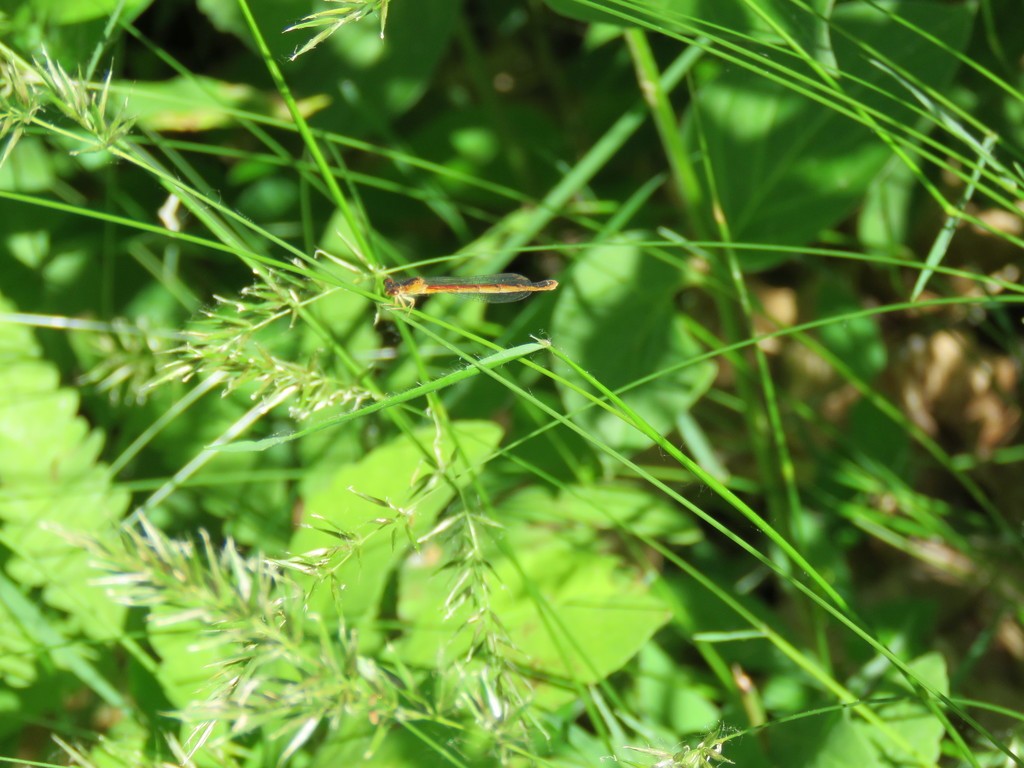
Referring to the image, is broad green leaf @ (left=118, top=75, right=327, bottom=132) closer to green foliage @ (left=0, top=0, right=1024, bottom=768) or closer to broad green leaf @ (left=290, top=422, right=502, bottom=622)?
green foliage @ (left=0, top=0, right=1024, bottom=768)

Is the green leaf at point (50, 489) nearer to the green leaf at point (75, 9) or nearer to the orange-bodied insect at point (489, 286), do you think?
the green leaf at point (75, 9)

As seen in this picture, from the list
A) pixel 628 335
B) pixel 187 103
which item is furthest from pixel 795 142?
pixel 187 103

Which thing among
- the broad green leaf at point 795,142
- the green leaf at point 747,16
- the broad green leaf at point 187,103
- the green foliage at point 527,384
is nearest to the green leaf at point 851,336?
the green foliage at point 527,384

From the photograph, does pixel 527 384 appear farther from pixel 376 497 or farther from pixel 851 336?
pixel 851 336

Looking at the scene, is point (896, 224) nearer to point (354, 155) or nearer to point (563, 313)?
point (563, 313)

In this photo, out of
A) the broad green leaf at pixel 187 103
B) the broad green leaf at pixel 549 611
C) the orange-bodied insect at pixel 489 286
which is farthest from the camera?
the broad green leaf at pixel 187 103

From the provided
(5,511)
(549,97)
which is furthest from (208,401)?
(549,97)

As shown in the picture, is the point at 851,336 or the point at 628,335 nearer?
the point at 628,335

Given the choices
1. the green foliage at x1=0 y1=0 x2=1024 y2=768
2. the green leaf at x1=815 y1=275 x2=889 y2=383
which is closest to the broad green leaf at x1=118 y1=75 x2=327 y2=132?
the green foliage at x1=0 y1=0 x2=1024 y2=768
